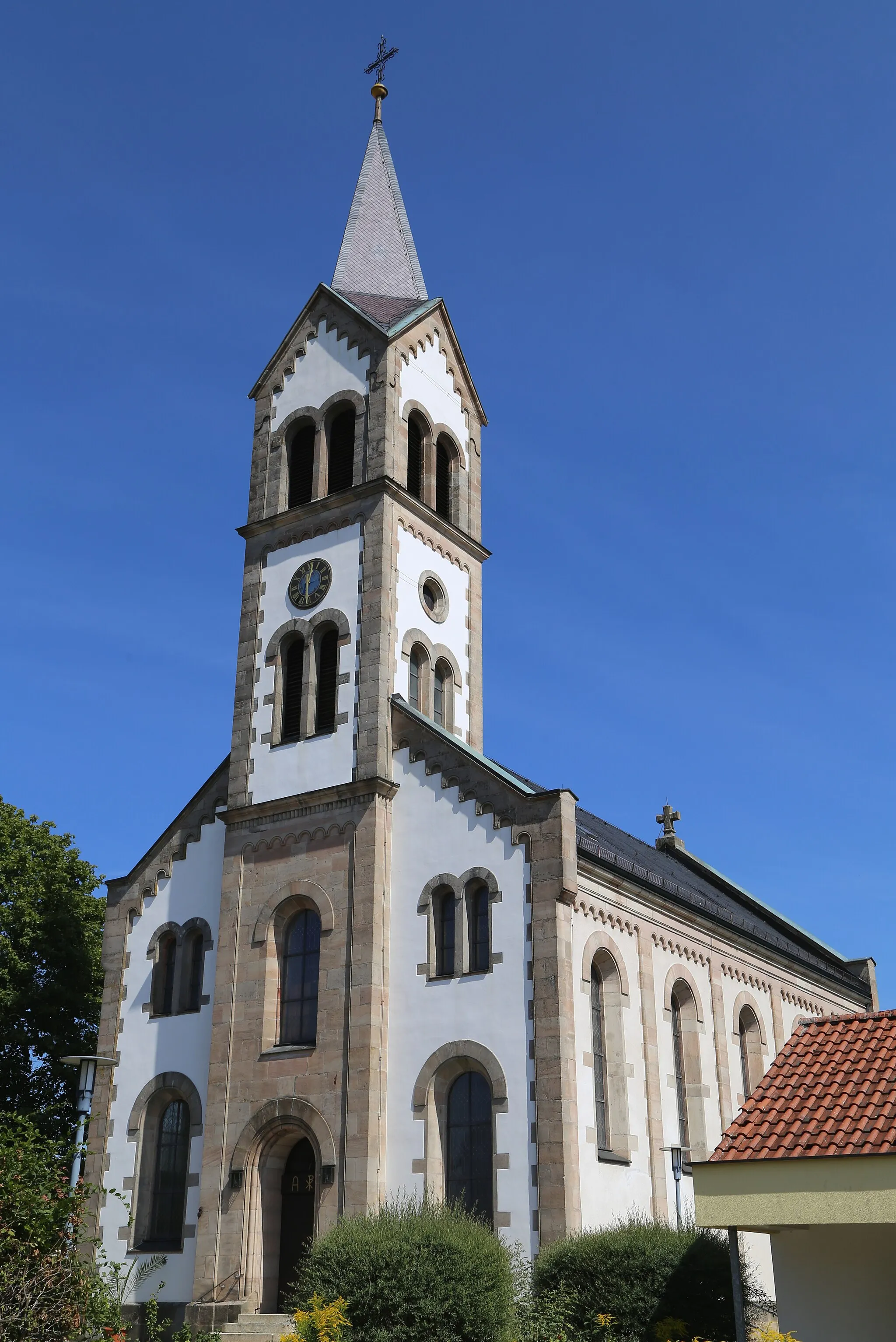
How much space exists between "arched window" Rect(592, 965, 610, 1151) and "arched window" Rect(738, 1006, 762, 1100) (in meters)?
7.65

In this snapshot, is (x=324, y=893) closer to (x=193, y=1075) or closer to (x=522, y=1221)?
(x=193, y=1075)

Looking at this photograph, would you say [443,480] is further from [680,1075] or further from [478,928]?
[680,1075]

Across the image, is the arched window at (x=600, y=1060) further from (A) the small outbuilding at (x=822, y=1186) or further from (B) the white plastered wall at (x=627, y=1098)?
(A) the small outbuilding at (x=822, y=1186)

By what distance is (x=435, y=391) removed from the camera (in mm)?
34062

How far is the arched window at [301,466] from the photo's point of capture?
32.8 metres

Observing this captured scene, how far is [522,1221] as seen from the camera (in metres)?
22.9

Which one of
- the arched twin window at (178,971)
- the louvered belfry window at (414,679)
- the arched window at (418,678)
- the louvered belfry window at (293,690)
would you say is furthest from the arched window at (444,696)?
the arched twin window at (178,971)

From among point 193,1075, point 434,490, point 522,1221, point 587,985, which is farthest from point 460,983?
point 434,490

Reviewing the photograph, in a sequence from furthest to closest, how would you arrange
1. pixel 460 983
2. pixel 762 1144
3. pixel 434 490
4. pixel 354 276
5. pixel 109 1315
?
pixel 354 276 < pixel 434 490 < pixel 460 983 < pixel 109 1315 < pixel 762 1144

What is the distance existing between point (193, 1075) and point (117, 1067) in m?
2.40

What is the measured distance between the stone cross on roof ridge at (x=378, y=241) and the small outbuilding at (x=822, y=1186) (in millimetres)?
24858

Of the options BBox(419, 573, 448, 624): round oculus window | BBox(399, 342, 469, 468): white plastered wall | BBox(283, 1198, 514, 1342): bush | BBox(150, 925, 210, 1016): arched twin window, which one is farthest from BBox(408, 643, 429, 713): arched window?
BBox(283, 1198, 514, 1342): bush

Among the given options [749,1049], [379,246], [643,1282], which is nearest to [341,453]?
[379,246]

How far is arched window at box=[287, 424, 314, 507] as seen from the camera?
107 feet
